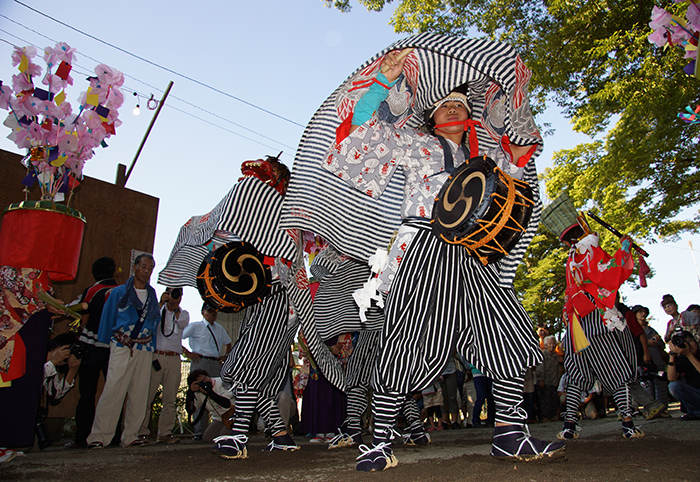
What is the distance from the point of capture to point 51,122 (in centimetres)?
334

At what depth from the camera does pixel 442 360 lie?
2.71 meters

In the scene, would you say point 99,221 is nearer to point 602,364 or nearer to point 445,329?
point 445,329

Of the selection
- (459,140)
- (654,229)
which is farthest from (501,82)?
(654,229)

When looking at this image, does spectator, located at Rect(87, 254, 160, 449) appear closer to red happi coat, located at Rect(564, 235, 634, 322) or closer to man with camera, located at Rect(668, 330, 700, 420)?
red happi coat, located at Rect(564, 235, 634, 322)

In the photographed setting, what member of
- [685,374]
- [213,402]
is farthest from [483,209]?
[685,374]

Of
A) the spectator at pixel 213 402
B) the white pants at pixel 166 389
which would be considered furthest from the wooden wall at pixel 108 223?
the spectator at pixel 213 402

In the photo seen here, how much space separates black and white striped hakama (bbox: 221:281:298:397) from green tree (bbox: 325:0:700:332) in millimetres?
6663

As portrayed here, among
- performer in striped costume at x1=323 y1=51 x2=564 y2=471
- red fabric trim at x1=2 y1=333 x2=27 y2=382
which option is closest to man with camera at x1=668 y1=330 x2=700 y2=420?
performer in striped costume at x1=323 y1=51 x2=564 y2=471

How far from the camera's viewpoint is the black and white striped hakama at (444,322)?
2643mm

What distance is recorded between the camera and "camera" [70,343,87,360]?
4590 mm

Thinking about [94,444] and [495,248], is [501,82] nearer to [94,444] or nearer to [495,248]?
[495,248]

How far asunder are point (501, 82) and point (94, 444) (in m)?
4.38

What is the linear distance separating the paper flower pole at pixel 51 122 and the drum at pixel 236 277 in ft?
3.82

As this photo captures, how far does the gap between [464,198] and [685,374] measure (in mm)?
5635
